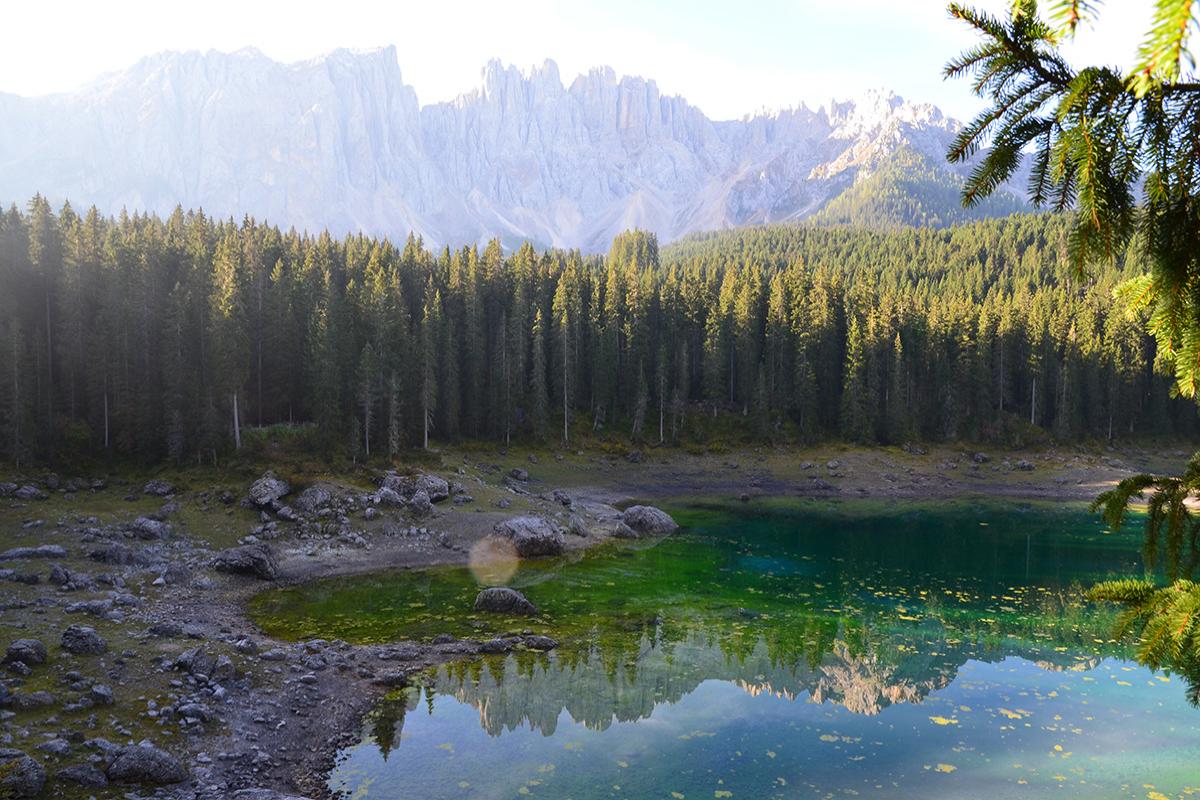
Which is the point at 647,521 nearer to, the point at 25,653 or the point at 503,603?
the point at 503,603

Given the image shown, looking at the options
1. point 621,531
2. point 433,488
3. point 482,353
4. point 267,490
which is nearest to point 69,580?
point 267,490

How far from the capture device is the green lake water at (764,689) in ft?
63.5

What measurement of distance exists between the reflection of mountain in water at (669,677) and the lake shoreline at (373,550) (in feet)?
8.74

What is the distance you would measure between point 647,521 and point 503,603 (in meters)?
24.2

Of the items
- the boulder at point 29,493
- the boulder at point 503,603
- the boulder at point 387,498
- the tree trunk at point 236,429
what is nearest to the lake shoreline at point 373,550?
the boulder at point 29,493

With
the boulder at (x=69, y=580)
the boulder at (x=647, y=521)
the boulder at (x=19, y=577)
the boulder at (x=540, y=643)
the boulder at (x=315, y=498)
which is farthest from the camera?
the boulder at (x=647, y=521)

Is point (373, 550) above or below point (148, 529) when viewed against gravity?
below

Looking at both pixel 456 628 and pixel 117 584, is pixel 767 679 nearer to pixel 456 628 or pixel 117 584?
pixel 456 628

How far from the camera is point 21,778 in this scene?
15.2 m

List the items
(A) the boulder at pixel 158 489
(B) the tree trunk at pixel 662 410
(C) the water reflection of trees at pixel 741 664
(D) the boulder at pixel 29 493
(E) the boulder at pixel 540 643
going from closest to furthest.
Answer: (C) the water reflection of trees at pixel 741 664 → (E) the boulder at pixel 540 643 → (D) the boulder at pixel 29 493 → (A) the boulder at pixel 158 489 → (B) the tree trunk at pixel 662 410

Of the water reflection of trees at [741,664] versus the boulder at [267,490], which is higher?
the boulder at [267,490]

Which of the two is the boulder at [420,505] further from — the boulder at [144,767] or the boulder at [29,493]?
the boulder at [144,767]

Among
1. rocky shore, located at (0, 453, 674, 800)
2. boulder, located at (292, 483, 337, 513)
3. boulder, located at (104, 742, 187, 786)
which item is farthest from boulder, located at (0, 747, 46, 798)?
boulder, located at (292, 483, 337, 513)

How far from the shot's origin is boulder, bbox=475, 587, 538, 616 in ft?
110
